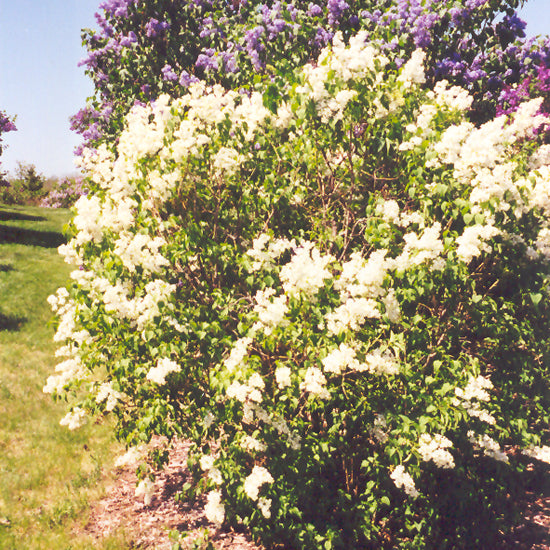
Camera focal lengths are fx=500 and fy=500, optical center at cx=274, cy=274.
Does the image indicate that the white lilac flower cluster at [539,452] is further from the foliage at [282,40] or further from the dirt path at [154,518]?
the foliage at [282,40]

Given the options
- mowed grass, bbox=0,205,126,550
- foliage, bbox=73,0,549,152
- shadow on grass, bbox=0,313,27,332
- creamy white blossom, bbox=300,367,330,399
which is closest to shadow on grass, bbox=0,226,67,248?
mowed grass, bbox=0,205,126,550

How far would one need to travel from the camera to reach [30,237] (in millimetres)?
20531

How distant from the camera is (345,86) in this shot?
433 cm

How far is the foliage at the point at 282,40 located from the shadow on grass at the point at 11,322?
16.1 ft

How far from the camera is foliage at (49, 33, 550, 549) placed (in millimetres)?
3789

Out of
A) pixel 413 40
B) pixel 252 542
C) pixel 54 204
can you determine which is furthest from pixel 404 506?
pixel 54 204

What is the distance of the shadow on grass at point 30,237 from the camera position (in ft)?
63.6

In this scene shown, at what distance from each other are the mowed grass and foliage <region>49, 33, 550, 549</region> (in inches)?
52.8

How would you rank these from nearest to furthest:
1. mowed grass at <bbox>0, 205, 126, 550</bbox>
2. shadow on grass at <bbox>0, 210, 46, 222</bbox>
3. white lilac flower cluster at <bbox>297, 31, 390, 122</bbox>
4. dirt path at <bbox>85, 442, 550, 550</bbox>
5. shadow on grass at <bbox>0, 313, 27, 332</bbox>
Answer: white lilac flower cluster at <bbox>297, 31, 390, 122</bbox>, dirt path at <bbox>85, 442, 550, 550</bbox>, mowed grass at <bbox>0, 205, 126, 550</bbox>, shadow on grass at <bbox>0, 313, 27, 332</bbox>, shadow on grass at <bbox>0, 210, 46, 222</bbox>

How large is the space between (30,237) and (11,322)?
1026 centimetres

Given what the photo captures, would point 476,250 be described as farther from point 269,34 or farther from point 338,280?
point 269,34

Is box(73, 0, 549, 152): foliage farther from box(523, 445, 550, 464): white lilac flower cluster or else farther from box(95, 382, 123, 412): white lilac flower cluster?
box(523, 445, 550, 464): white lilac flower cluster

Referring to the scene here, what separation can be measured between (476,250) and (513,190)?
0.68 m

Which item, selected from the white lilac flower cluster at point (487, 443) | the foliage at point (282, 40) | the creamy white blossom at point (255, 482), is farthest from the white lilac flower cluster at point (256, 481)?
the foliage at point (282, 40)
